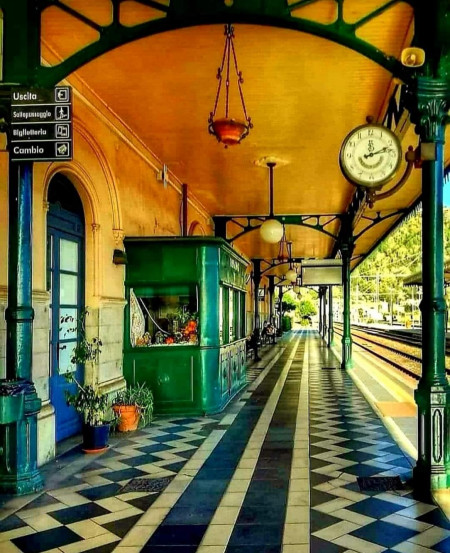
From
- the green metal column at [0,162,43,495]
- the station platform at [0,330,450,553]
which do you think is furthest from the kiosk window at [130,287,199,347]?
the green metal column at [0,162,43,495]

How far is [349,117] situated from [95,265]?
3.54 meters

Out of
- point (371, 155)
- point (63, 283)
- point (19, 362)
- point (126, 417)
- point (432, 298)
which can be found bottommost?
point (126, 417)

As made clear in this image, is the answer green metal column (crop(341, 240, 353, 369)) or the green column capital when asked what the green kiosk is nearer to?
the green column capital

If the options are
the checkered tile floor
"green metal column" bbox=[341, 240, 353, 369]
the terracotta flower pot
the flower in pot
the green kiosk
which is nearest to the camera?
the checkered tile floor

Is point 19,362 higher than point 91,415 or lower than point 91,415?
higher

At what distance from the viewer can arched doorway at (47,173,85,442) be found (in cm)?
586

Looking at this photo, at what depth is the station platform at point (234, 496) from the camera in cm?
335

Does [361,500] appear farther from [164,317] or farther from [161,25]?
[164,317]

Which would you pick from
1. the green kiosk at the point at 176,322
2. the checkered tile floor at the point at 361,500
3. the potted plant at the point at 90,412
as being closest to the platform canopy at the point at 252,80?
the green kiosk at the point at 176,322

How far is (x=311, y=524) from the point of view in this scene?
3604 mm

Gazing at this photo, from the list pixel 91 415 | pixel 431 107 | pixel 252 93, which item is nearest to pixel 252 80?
pixel 252 93

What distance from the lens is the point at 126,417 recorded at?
6414mm

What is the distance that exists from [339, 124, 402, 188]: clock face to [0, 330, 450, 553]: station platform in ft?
7.99

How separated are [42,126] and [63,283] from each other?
2249 millimetres
